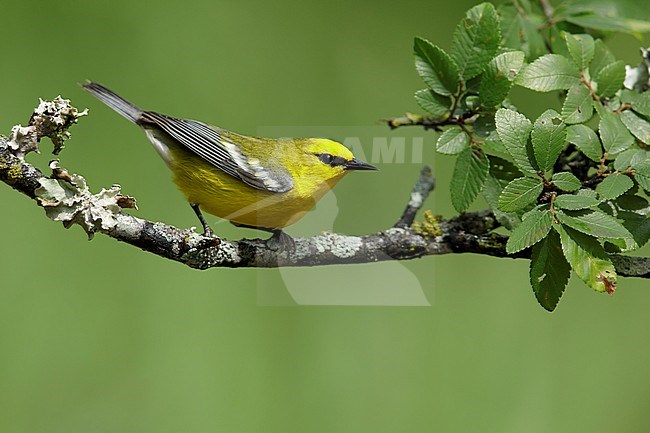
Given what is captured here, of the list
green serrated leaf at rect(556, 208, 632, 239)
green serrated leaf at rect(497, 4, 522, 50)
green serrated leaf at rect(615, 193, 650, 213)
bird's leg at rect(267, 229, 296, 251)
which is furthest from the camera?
green serrated leaf at rect(497, 4, 522, 50)

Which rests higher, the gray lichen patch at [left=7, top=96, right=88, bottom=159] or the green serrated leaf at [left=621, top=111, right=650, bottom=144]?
the green serrated leaf at [left=621, top=111, right=650, bottom=144]

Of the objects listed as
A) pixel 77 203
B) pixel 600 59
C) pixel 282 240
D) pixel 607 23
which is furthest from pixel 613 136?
pixel 77 203

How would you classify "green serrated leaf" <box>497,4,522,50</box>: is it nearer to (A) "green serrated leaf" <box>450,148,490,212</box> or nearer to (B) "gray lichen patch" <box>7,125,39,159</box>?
(A) "green serrated leaf" <box>450,148,490,212</box>

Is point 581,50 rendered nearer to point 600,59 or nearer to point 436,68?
point 600,59

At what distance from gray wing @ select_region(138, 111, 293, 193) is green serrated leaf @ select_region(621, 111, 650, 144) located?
1.35ft

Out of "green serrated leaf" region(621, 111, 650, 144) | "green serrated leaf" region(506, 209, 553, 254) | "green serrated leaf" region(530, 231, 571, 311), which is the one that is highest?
"green serrated leaf" region(621, 111, 650, 144)

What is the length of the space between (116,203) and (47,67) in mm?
965

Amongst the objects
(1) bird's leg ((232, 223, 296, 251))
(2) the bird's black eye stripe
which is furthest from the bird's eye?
(1) bird's leg ((232, 223, 296, 251))

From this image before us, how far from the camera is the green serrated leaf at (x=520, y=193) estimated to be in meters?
0.70

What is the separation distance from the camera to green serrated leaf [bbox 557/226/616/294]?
27.1 inches

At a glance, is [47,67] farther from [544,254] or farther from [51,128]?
[544,254]

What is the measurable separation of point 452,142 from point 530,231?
159 mm

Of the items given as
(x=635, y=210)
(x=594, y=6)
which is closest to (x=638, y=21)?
(x=594, y=6)

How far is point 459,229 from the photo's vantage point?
93 cm
